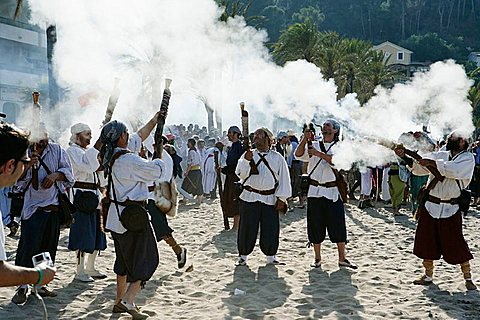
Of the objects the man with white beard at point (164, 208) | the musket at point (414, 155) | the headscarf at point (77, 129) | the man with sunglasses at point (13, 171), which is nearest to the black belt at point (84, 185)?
the headscarf at point (77, 129)

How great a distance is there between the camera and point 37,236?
584 cm

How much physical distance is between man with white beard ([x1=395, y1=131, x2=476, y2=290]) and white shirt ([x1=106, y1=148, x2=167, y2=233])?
2659 mm

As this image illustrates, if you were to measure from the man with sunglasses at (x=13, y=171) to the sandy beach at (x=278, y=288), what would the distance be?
2879mm

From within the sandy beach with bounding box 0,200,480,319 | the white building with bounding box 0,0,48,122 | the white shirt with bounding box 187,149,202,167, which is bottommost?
the sandy beach with bounding box 0,200,480,319

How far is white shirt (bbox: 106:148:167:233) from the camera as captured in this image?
518 cm

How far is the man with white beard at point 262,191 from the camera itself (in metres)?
7.40

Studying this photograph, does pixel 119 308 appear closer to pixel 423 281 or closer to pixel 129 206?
pixel 129 206

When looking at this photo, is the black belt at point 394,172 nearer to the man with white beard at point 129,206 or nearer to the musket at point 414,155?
the musket at point 414,155

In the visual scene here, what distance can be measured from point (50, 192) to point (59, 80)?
282 inches

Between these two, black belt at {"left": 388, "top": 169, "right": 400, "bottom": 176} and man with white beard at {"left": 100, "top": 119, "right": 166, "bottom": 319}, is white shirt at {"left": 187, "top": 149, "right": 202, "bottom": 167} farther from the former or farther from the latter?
man with white beard at {"left": 100, "top": 119, "right": 166, "bottom": 319}

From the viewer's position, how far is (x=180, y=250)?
7375mm

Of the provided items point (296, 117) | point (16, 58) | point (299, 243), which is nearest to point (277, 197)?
point (299, 243)

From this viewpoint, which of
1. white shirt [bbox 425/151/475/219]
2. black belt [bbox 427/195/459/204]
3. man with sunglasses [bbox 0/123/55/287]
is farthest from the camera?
black belt [bbox 427/195/459/204]

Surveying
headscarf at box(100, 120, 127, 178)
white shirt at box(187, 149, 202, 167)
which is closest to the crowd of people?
headscarf at box(100, 120, 127, 178)
